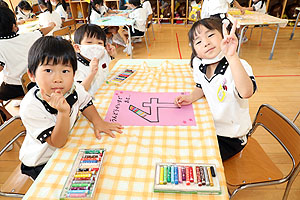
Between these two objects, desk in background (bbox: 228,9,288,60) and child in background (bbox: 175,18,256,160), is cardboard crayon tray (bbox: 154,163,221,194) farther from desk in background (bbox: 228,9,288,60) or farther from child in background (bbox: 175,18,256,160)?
desk in background (bbox: 228,9,288,60)

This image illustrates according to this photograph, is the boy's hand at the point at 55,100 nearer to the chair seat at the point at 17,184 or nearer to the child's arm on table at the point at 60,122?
the child's arm on table at the point at 60,122

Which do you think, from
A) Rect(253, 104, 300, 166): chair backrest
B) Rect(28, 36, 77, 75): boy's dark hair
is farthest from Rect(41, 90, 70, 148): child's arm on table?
Rect(253, 104, 300, 166): chair backrest

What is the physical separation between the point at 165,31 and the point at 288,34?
290 cm

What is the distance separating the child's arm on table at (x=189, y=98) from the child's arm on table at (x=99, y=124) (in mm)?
344

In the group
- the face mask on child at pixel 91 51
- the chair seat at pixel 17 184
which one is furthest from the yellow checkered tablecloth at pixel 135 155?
the face mask on child at pixel 91 51

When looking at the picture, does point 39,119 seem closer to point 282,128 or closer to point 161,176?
point 161,176

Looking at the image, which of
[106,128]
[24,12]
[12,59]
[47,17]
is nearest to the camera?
[106,128]

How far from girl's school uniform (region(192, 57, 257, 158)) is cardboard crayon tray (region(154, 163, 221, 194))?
45 cm

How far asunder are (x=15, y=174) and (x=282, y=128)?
141 cm

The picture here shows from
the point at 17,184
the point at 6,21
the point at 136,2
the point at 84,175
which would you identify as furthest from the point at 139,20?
the point at 84,175

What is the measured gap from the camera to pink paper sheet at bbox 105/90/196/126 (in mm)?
972

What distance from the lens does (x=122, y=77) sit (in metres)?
1.41

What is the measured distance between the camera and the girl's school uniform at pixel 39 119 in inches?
32.9

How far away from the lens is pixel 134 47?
435 centimetres
